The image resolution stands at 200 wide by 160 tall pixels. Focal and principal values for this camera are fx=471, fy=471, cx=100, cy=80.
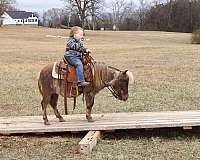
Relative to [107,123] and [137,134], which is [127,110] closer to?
[137,134]

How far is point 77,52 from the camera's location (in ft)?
27.0

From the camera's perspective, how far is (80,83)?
820cm

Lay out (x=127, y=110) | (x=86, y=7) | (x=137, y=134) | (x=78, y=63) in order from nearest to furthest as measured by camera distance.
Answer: (x=78, y=63) → (x=137, y=134) → (x=127, y=110) → (x=86, y=7)

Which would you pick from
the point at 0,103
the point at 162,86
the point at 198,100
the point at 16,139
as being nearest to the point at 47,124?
the point at 16,139

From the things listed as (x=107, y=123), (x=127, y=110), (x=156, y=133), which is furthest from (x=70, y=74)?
(x=127, y=110)

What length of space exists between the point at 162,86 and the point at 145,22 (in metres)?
89.4

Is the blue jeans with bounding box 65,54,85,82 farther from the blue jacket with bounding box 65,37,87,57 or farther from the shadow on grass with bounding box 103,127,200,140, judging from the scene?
the shadow on grass with bounding box 103,127,200,140

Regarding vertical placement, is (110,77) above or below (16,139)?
above

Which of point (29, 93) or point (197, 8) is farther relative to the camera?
point (197, 8)

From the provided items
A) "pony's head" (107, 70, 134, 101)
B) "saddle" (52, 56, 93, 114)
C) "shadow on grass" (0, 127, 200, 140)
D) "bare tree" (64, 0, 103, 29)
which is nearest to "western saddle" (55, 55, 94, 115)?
"saddle" (52, 56, 93, 114)

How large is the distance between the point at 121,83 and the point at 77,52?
3.09 ft

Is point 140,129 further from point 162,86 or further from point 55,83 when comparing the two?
point 162,86

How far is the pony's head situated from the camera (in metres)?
8.16

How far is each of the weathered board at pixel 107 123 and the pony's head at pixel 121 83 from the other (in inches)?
19.6
